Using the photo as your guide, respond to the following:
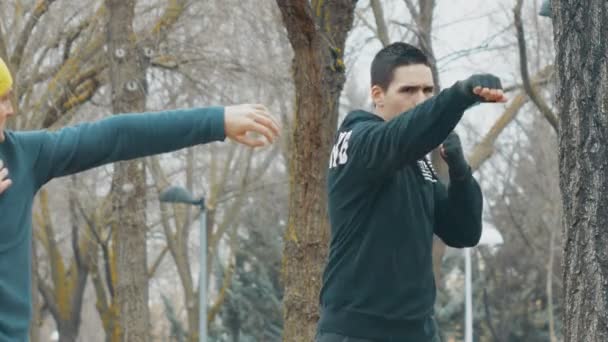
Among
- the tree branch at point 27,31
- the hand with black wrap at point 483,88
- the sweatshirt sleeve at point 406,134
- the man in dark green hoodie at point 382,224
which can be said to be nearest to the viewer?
the hand with black wrap at point 483,88

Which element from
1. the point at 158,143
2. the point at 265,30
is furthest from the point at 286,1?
the point at 265,30

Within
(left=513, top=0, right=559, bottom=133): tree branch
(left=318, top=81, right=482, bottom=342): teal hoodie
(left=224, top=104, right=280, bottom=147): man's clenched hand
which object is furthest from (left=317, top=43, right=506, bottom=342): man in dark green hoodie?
(left=513, top=0, right=559, bottom=133): tree branch

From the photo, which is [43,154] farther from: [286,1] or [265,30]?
[265,30]

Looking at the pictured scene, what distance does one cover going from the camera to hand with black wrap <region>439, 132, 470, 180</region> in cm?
529

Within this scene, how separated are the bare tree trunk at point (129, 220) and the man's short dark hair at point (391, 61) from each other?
9588 mm

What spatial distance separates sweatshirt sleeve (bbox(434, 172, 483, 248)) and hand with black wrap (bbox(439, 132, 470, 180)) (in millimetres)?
33

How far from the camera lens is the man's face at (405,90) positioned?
5.34m

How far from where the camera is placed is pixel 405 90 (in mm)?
5352

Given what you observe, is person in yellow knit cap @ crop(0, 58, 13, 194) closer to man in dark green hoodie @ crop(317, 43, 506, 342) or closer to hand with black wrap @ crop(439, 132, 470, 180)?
man in dark green hoodie @ crop(317, 43, 506, 342)

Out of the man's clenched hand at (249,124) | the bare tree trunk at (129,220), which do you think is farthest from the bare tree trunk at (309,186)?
the bare tree trunk at (129,220)

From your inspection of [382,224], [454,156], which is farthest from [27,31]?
[382,224]

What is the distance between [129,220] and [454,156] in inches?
396

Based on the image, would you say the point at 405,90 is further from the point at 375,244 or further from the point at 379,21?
the point at 379,21

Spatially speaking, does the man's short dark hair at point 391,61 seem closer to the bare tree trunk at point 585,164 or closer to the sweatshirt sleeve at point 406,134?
the sweatshirt sleeve at point 406,134
